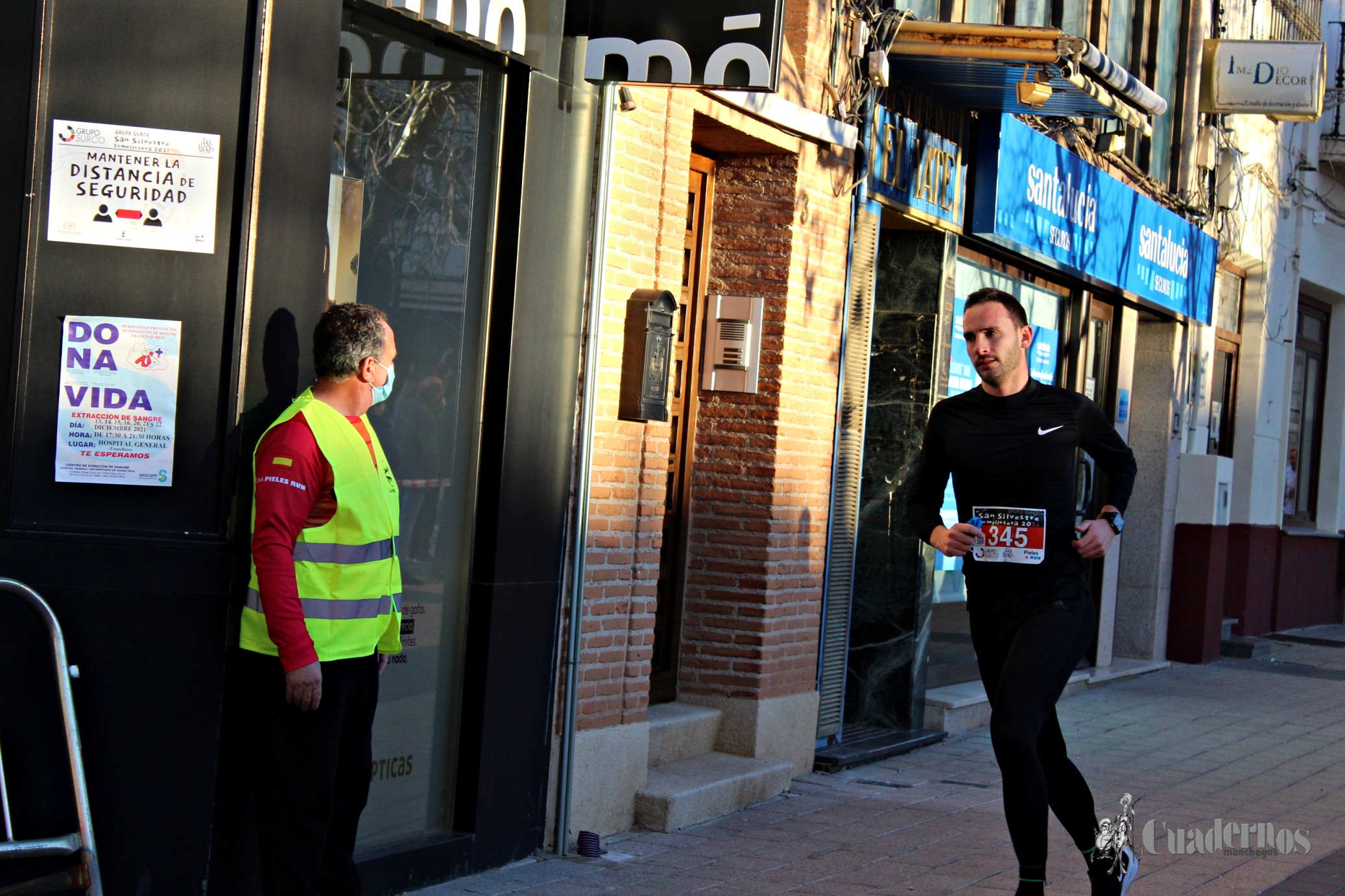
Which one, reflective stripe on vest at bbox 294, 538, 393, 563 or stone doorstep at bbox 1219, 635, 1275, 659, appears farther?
stone doorstep at bbox 1219, 635, 1275, 659

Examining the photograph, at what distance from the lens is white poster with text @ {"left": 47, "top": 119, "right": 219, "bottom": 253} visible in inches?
185

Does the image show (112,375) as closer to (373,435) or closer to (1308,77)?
(373,435)

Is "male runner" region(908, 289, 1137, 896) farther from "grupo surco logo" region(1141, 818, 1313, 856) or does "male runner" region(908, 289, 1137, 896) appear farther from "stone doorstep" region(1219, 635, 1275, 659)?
"stone doorstep" region(1219, 635, 1275, 659)

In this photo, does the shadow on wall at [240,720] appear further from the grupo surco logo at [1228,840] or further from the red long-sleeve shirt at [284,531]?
the grupo surco logo at [1228,840]

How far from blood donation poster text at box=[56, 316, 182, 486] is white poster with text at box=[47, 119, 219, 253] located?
0.84 ft

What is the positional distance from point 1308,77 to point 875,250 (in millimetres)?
7051

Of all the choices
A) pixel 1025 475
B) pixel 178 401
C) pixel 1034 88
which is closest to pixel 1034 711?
pixel 1025 475

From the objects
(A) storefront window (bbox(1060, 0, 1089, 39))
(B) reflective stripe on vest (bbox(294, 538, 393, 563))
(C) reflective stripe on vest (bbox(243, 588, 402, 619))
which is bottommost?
(C) reflective stripe on vest (bbox(243, 588, 402, 619))

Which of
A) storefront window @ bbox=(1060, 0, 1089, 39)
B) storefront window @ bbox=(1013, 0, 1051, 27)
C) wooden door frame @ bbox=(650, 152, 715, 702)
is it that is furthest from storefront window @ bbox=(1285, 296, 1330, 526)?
wooden door frame @ bbox=(650, 152, 715, 702)

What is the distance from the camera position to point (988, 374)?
573 centimetres

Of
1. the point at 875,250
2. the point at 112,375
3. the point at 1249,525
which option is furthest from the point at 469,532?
the point at 1249,525

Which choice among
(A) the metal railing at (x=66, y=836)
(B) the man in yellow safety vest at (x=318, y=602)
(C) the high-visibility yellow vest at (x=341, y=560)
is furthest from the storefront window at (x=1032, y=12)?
(A) the metal railing at (x=66, y=836)

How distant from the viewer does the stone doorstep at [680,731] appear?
7660mm

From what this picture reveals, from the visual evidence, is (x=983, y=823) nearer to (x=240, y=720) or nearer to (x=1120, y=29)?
(x=240, y=720)
